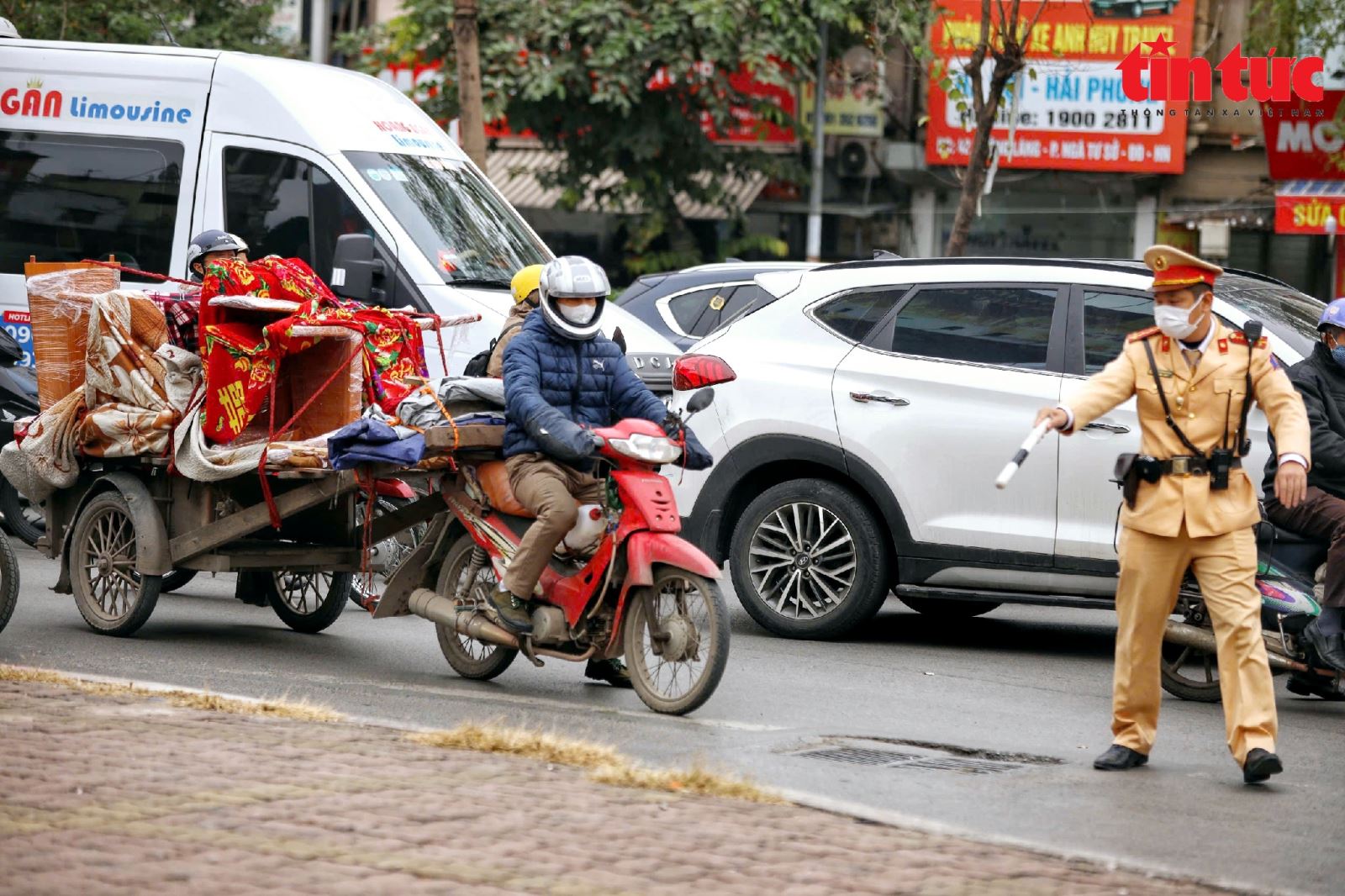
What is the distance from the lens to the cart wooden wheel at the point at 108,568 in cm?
928

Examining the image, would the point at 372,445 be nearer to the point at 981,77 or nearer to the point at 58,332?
the point at 58,332

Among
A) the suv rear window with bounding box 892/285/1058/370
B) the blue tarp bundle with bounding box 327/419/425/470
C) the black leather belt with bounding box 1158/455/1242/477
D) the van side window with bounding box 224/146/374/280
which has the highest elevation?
the van side window with bounding box 224/146/374/280

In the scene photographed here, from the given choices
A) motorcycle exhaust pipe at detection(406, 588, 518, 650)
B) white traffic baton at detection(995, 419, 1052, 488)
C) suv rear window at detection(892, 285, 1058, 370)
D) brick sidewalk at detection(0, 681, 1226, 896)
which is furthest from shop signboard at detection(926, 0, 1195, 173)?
brick sidewalk at detection(0, 681, 1226, 896)

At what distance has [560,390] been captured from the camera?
800cm

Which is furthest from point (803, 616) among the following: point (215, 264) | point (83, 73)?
point (83, 73)

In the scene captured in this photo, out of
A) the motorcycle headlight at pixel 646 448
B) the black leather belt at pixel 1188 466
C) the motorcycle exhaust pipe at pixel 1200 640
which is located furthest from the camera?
the motorcycle exhaust pipe at pixel 1200 640

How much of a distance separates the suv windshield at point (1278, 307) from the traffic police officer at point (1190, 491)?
2.34m

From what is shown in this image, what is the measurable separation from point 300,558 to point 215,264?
1.43 m

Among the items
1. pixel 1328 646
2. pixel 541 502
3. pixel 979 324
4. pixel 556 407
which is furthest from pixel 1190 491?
pixel 979 324

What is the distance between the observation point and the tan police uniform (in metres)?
6.70

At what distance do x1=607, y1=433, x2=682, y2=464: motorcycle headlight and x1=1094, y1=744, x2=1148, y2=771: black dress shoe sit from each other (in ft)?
6.68

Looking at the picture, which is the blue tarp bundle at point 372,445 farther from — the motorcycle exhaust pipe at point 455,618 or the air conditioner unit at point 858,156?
the air conditioner unit at point 858,156

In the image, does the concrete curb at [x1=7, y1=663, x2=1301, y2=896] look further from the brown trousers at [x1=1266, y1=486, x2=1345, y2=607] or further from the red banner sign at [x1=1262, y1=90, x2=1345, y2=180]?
the red banner sign at [x1=1262, y1=90, x2=1345, y2=180]

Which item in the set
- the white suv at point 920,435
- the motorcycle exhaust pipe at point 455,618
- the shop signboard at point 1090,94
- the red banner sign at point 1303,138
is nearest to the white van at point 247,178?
the white suv at point 920,435
